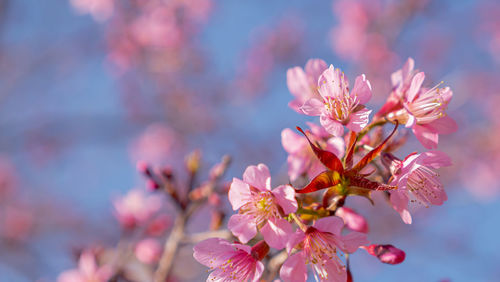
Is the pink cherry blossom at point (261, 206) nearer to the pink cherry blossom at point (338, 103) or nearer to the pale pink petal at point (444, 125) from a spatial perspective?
the pink cherry blossom at point (338, 103)

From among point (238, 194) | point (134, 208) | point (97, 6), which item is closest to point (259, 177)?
point (238, 194)

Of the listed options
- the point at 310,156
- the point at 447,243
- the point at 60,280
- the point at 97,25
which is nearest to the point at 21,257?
the point at 60,280

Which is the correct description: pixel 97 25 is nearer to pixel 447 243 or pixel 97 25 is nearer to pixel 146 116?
pixel 146 116

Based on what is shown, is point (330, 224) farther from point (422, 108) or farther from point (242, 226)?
point (422, 108)

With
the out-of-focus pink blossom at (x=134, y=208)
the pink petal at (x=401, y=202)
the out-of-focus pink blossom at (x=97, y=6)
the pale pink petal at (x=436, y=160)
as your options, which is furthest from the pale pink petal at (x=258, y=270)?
the out-of-focus pink blossom at (x=97, y=6)

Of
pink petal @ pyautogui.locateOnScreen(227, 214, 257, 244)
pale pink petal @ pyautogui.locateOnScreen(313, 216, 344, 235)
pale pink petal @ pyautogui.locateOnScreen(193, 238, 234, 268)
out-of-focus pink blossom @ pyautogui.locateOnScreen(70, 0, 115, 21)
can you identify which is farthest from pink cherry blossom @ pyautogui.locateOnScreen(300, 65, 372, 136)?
out-of-focus pink blossom @ pyautogui.locateOnScreen(70, 0, 115, 21)
